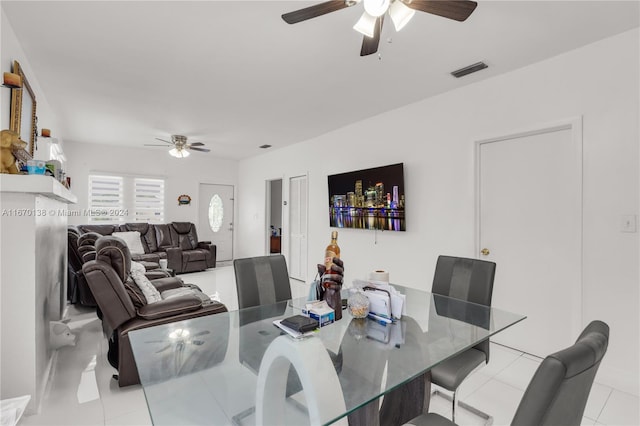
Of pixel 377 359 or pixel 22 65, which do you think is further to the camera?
pixel 22 65

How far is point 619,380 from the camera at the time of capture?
2.30 metres

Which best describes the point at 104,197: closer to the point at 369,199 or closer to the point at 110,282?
the point at 110,282

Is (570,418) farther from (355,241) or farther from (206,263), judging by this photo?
(206,263)

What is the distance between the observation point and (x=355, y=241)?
4547 mm

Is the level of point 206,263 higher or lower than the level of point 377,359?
lower

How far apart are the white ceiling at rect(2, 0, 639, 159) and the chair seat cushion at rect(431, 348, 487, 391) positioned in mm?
2220

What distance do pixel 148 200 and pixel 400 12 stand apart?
21.9ft

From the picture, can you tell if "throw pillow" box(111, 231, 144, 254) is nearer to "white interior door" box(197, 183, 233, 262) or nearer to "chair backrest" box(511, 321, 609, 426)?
"white interior door" box(197, 183, 233, 262)

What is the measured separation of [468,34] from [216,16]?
6.14 ft

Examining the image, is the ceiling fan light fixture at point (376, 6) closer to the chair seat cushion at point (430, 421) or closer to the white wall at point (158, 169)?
the chair seat cushion at point (430, 421)

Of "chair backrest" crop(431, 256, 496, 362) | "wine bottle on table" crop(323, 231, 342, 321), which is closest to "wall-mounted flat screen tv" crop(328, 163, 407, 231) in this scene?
"chair backrest" crop(431, 256, 496, 362)

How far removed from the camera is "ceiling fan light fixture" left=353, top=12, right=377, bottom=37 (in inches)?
68.3

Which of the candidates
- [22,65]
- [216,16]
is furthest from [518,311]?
[22,65]

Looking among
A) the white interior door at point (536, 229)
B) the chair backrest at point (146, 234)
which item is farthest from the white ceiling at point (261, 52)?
the chair backrest at point (146, 234)
